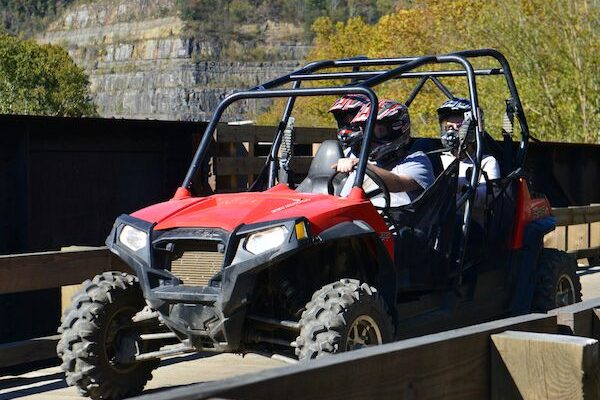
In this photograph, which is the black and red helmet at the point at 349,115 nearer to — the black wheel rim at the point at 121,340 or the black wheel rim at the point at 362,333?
the black wheel rim at the point at 362,333

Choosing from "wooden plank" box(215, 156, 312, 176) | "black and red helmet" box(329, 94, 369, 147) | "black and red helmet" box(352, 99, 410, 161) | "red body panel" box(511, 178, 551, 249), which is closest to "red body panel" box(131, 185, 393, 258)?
"black and red helmet" box(329, 94, 369, 147)

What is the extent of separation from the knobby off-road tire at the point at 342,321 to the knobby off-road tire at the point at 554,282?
276cm

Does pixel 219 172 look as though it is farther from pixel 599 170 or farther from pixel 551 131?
pixel 551 131

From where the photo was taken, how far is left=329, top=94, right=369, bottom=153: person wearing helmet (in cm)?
788

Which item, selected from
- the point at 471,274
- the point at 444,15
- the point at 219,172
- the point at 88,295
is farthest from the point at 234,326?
the point at 444,15

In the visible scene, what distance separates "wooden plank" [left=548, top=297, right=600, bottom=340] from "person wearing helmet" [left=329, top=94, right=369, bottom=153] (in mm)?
2796

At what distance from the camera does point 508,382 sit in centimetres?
444

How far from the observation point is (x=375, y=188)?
802 centimetres

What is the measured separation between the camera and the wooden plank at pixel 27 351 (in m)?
8.66

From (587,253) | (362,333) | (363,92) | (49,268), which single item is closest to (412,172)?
(363,92)

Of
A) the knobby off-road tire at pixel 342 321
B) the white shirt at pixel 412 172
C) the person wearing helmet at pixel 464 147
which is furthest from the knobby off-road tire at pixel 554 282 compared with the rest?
the knobby off-road tire at pixel 342 321

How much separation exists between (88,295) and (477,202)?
300cm

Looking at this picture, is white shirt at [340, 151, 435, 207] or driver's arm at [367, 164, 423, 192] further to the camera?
white shirt at [340, 151, 435, 207]

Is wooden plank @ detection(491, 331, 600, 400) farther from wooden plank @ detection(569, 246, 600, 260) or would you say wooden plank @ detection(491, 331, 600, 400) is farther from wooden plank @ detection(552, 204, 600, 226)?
wooden plank @ detection(569, 246, 600, 260)
